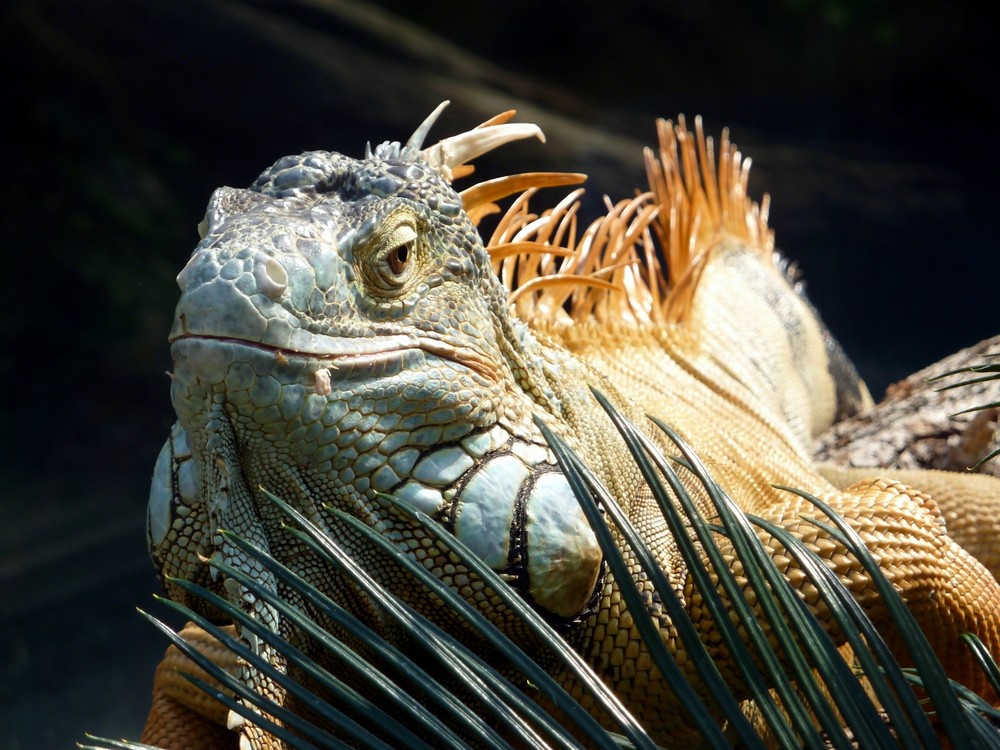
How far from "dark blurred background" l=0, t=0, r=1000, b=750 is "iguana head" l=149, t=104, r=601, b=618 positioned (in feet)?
13.7

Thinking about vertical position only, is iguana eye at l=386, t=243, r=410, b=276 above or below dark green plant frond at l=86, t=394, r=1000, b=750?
above

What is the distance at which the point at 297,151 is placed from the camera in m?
6.23

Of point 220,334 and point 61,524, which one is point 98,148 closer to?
point 61,524

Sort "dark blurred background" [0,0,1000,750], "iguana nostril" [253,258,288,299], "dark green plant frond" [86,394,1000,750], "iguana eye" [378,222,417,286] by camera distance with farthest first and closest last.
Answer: "dark blurred background" [0,0,1000,750] < "iguana eye" [378,222,417,286] < "iguana nostril" [253,258,288,299] < "dark green plant frond" [86,394,1000,750]

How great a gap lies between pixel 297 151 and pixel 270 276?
542 cm

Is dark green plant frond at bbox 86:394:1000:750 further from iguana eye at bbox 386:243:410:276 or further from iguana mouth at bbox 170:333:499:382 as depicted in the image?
iguana eye at bbox 386:243:410:276

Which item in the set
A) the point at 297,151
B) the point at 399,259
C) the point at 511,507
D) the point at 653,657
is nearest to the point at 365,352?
the point at 399,259

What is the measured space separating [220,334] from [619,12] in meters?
6.73

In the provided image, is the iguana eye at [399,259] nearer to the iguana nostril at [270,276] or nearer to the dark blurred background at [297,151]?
the iguana nostril at [270,276]

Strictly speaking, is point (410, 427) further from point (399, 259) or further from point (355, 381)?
point (399, 259)

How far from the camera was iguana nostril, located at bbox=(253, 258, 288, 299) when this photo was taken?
1.08m

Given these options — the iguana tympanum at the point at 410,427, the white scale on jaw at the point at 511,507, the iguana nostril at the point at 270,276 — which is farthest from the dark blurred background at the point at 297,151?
the iguana nostril at the point at 270,276

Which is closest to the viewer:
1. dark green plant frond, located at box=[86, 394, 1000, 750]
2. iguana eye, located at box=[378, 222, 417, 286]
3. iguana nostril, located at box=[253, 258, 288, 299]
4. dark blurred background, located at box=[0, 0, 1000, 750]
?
dark green plant frond, located at box=[86, 394, 1000, 750]

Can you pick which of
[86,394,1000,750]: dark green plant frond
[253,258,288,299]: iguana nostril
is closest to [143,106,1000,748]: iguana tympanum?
[253,258,288,299]: iguana nostril
